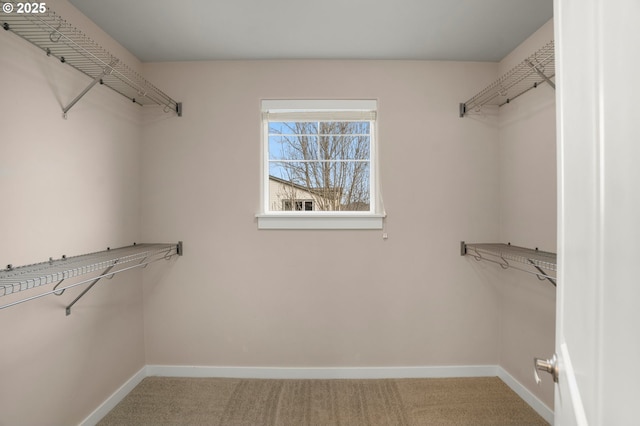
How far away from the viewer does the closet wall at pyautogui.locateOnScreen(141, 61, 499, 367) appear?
2.27 metres

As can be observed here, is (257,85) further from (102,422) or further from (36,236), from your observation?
(102,422)

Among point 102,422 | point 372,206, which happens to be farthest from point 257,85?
point 102,422

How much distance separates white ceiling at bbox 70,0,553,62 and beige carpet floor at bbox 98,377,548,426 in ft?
7.80

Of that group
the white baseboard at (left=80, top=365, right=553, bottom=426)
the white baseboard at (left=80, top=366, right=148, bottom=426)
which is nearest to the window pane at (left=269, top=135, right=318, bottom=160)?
the white baseboard at (left=80, top=365, right=553, bottom=426)

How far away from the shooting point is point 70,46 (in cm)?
145

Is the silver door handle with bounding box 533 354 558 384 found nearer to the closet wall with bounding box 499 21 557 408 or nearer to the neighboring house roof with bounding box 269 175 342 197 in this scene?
the closet wall with bounding box 499 21 557 408

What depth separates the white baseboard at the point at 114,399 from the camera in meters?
1.76

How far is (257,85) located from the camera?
2.27 m

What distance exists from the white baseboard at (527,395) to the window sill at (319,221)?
1.40 meters

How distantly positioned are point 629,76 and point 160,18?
2134 millimetres

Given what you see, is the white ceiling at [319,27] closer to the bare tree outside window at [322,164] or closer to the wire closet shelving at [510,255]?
the bare tree outside window at [322,164]

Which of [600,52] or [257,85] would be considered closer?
[600,52]

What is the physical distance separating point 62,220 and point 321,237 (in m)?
1.55

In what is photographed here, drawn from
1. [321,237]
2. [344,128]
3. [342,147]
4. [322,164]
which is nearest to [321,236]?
[321,237]
